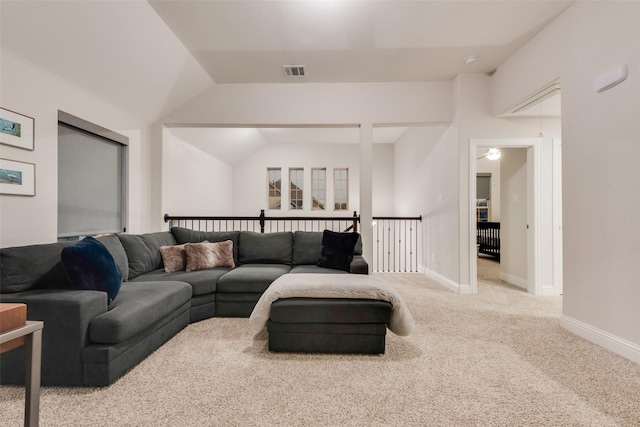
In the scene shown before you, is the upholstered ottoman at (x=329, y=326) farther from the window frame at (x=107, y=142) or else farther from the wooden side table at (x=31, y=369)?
the window frame at (x=107, y=142)

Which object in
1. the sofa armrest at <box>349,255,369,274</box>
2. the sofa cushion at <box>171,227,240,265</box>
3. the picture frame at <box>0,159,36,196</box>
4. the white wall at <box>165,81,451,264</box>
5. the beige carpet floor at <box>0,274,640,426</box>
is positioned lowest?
the beige carpet floor at <box>0,274,640,426</box>

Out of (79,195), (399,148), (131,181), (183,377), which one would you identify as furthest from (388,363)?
(399,148)

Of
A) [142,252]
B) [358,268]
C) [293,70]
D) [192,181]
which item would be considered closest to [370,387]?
[358,268]

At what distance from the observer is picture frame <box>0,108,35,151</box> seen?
7.52 feet

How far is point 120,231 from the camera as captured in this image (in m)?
3.84

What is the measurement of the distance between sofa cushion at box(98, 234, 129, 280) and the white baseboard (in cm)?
433

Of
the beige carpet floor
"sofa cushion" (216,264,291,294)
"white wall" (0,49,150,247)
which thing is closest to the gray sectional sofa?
"sofa cushion" (216,264,291,294)

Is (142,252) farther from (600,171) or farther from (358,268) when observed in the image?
(600,171)

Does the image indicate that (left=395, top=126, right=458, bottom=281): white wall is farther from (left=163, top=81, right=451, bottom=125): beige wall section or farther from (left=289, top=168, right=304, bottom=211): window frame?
(left=289, top=168, right=304, bottom=211): window frame

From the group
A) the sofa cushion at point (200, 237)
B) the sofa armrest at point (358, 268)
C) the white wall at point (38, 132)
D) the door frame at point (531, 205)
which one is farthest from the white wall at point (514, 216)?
the white wall at point (38, 132)

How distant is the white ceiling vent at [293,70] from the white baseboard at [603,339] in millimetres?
4232

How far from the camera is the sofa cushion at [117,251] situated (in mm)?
2746

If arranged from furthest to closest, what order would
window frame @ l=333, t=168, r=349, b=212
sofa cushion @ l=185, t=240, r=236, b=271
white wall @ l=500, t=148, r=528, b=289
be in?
window frame @ l=333, t=168, r=349, b=212, white wall @ l=500, t=148, r=528, b=289, sofa cushion @ l=185, t=240, r=236, b=271

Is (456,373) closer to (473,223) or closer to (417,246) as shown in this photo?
(473,223)
